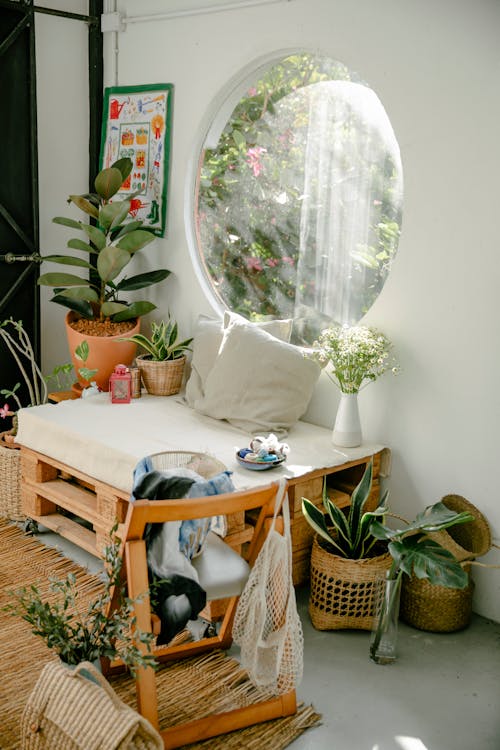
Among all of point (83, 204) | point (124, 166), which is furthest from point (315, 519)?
point (124, 166)

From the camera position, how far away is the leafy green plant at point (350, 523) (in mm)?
3344

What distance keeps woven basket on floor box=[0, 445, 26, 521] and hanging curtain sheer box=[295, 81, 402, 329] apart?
1672 millimetres

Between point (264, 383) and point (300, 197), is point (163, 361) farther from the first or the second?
point (300, 197)

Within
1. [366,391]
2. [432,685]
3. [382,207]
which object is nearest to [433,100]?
[382,207]

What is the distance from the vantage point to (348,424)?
3746mm

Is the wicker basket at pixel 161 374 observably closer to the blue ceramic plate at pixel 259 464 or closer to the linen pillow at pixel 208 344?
the linen pillow at pixel 208 344

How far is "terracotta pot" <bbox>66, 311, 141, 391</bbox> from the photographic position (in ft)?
15.0

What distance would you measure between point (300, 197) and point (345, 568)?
1.90 m

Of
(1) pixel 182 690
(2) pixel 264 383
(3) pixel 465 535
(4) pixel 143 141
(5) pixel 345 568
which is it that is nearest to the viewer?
(1) pixel 182 690

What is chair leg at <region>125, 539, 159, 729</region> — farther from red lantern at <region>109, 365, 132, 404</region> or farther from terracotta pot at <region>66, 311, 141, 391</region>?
terracotta pot at <region>66, 311, 141, 391</region>

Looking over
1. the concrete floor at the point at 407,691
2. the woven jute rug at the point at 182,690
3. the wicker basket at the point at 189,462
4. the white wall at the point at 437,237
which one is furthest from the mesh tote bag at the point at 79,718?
the white wall at the point at 437,237

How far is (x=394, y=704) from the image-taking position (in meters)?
2.91

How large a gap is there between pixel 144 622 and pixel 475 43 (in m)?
2.57

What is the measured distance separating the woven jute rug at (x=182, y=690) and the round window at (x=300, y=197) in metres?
1.81
